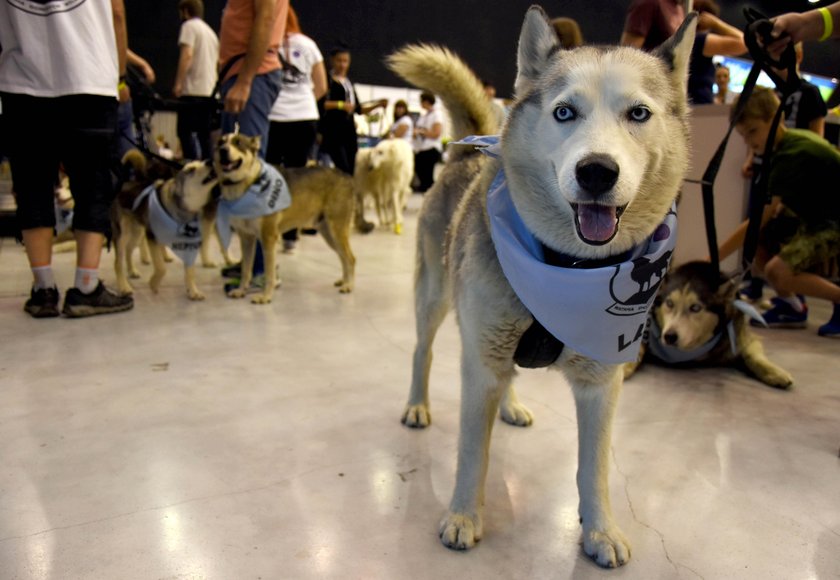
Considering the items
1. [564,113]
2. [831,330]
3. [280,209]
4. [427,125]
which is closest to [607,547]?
[564,113]

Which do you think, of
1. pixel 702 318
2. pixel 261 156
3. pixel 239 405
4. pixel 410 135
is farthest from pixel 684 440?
pixel 410 135

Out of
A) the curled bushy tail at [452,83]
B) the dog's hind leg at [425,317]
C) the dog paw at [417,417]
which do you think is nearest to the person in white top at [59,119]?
the curled bushy tail at [452,83]

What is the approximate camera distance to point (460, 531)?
1429mm

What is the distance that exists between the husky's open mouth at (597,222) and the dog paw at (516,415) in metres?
1.05

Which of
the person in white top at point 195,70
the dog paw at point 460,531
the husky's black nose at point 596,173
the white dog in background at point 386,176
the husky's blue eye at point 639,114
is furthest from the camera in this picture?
the white dog in background at point 386,176

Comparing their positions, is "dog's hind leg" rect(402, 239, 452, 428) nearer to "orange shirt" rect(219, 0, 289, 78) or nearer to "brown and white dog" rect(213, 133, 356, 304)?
"brown and white dog" rect(213, 133, 356, 304)

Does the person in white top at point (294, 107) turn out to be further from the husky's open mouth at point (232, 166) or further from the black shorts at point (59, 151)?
the black shorts at point (59, 151)

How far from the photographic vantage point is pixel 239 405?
2186 mm

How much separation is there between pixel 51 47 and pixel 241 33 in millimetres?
1060

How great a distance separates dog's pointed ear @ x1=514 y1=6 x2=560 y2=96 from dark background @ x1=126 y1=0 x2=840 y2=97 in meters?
4.23

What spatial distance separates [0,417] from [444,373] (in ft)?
5.30

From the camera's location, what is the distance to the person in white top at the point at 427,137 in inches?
341

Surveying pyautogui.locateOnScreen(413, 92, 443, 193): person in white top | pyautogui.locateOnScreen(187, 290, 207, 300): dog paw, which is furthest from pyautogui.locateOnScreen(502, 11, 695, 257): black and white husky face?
pyautogui.locateOnScreen(413, 92, 443, 193): person in white top

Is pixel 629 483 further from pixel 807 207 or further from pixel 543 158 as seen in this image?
pixel 807 207
